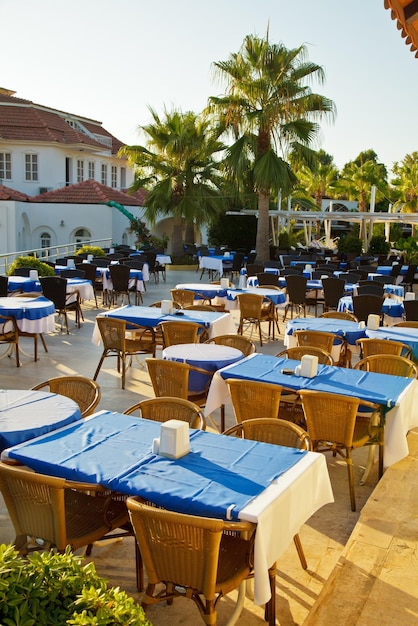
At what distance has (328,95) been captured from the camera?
20922 millimetres

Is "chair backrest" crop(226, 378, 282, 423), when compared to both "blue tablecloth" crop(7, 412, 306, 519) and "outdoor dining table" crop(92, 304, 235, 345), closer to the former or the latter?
"blue tablecloth" crop(7, 412, 306, 519)

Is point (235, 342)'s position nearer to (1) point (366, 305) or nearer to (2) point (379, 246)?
(1) point (366, 305)

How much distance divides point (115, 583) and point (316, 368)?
8.45 feet

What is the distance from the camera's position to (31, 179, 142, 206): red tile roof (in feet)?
93.7

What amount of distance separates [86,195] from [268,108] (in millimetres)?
11184

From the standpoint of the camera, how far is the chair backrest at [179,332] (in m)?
7.79

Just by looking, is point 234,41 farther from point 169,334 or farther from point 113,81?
point 169,334

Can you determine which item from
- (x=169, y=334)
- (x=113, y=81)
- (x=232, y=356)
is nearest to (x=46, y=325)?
(x=169, y=334)

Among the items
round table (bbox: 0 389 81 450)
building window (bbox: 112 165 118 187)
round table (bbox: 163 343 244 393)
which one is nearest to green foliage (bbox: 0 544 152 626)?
round table (bbox: 0 389 81 450)

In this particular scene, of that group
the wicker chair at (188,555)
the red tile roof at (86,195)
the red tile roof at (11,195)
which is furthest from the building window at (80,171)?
the wicker chair at (188,555)

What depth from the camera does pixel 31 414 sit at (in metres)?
4.46

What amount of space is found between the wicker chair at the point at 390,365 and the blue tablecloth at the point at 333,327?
45.1 inches

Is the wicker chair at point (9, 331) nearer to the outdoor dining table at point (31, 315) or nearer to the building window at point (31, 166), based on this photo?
the outdoor dining table at point (31, 315)

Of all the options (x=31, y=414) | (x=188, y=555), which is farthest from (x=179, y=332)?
(x=188, y=555)
